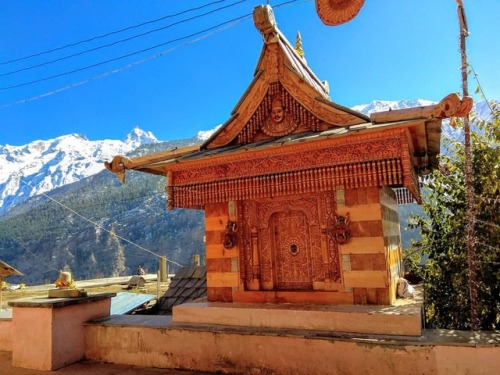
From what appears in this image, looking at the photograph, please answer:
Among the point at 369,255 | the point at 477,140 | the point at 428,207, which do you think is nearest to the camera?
the point at 369,255

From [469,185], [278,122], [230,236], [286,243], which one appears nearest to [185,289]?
[230,236]

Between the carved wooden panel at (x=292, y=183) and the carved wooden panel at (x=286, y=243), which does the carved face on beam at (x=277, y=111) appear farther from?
the carved wooden panel at (x=286, y=243)

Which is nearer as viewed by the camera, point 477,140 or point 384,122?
point 384,122

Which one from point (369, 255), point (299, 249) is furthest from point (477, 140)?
point (299, 249)

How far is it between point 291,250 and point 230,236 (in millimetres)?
1367

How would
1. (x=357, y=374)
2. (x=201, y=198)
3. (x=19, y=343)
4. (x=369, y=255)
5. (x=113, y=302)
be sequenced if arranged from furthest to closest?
(x=113, y=302) < (x=201, y=198) < (x=19, y=343) < (x=369, y=255) < (x=357, y=374)

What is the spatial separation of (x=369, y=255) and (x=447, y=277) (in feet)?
15.1

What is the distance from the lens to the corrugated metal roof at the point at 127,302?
1395 centimetres

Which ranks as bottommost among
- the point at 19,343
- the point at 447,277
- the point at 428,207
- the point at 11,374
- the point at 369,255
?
the point at 11,374

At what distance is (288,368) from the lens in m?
→ 5.92

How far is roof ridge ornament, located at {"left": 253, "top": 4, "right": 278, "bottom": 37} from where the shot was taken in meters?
7.68

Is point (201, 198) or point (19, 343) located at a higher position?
point (201, 198)

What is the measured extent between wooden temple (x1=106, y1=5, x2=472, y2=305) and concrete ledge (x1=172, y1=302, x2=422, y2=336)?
15.7 inches

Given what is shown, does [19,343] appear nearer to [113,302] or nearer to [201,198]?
[201,198]
